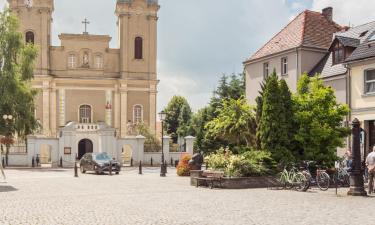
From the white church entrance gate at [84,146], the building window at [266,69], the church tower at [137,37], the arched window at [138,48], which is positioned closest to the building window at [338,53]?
the building window at [266,69]

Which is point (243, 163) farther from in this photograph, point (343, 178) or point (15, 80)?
point (15, 80)

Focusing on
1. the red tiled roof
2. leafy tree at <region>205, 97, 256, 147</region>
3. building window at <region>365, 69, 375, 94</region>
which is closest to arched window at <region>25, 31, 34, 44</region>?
the red tiled roof

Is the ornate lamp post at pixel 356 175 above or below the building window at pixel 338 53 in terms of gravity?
below

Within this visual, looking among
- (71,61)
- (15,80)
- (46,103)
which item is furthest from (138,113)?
(15,80)

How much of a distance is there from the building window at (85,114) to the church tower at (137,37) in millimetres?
5315

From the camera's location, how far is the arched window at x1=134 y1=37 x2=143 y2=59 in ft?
204

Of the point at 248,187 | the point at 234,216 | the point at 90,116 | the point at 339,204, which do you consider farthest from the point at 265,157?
the point at 90,116

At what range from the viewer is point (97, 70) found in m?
62.1

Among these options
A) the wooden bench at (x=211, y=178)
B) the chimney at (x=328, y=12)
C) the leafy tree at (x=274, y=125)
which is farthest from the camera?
the chimney at (x=328, y=12)

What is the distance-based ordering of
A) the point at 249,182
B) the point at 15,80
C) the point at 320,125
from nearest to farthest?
the point at 249,182 < the point at 320,125 < the point at 15,80

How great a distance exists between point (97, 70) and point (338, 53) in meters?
34.4

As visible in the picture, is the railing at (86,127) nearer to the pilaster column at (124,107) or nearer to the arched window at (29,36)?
the pilaster column at (124,107)

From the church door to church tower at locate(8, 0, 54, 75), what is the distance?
34.0ft

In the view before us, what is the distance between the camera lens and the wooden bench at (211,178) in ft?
70.7
